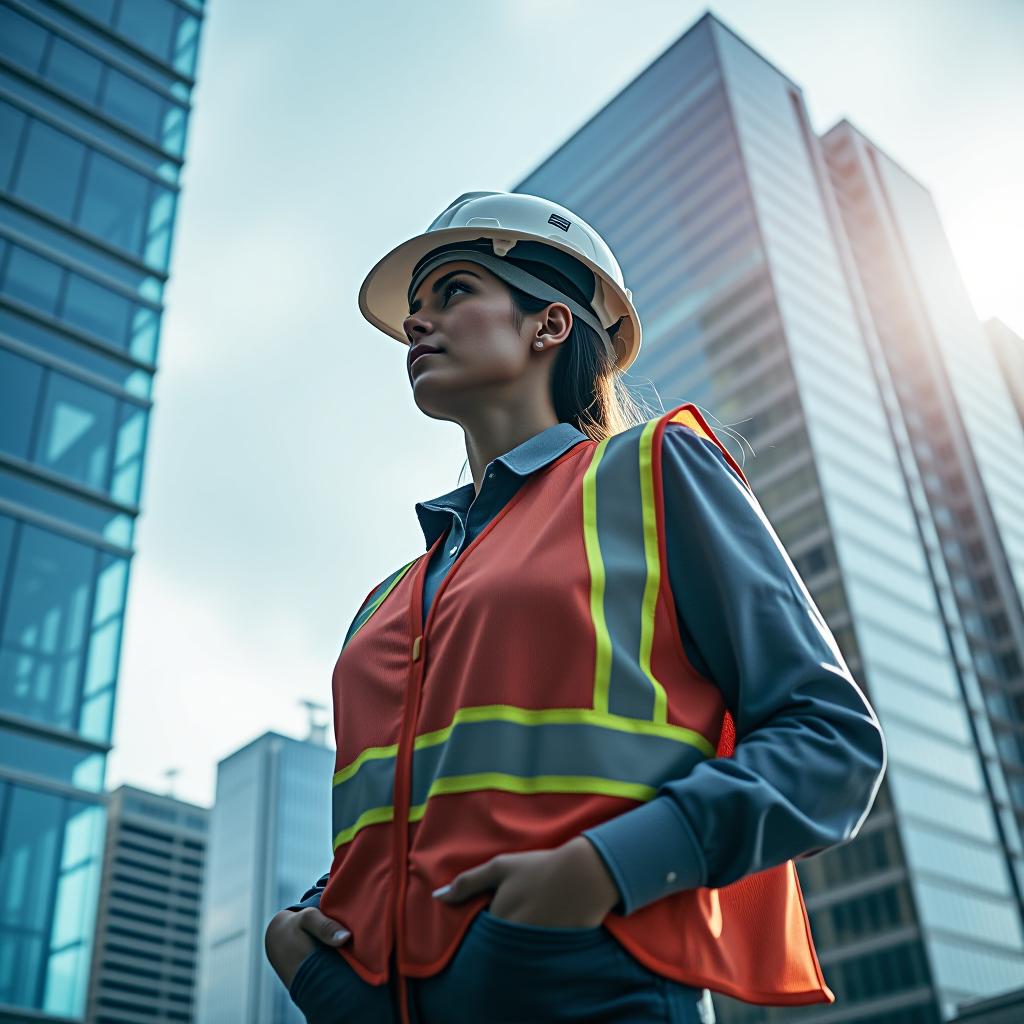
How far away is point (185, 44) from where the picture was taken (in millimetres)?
21469

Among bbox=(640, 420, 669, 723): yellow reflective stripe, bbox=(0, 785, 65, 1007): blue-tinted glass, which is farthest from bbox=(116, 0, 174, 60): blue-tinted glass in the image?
bbox=(640, 420, 669, 723): yellow reflective stripe

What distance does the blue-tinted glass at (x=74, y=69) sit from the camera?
18812mm

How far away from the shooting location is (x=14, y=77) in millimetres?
18000

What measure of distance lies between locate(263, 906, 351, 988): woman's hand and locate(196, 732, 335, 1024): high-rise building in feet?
309

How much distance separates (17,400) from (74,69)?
21.9 feet

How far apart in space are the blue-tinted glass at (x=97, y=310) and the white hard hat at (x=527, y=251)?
16.5 m

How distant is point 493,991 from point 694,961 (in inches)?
10.1

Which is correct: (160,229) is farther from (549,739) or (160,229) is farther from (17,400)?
(549,739)

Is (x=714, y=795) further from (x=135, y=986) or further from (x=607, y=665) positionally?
(x=135, y=986)

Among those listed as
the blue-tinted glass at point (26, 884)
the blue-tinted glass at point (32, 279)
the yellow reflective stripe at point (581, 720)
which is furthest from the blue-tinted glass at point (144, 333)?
the yellow reflective stripe at point (581, 720)

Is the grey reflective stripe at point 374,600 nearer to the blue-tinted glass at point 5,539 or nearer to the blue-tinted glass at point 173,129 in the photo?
the blue-tinted glass at point 5,539

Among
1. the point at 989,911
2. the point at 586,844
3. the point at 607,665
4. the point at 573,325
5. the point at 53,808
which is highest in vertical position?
the point at 989,911

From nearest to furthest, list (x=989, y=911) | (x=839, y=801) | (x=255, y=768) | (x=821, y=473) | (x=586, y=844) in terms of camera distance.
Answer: (x=586, y=844)
(x=839, y=801)
(x=989, y=911)
(x=821, y=473)
(x=255, y=768)

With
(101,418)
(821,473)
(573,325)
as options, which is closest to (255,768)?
(821,473)
